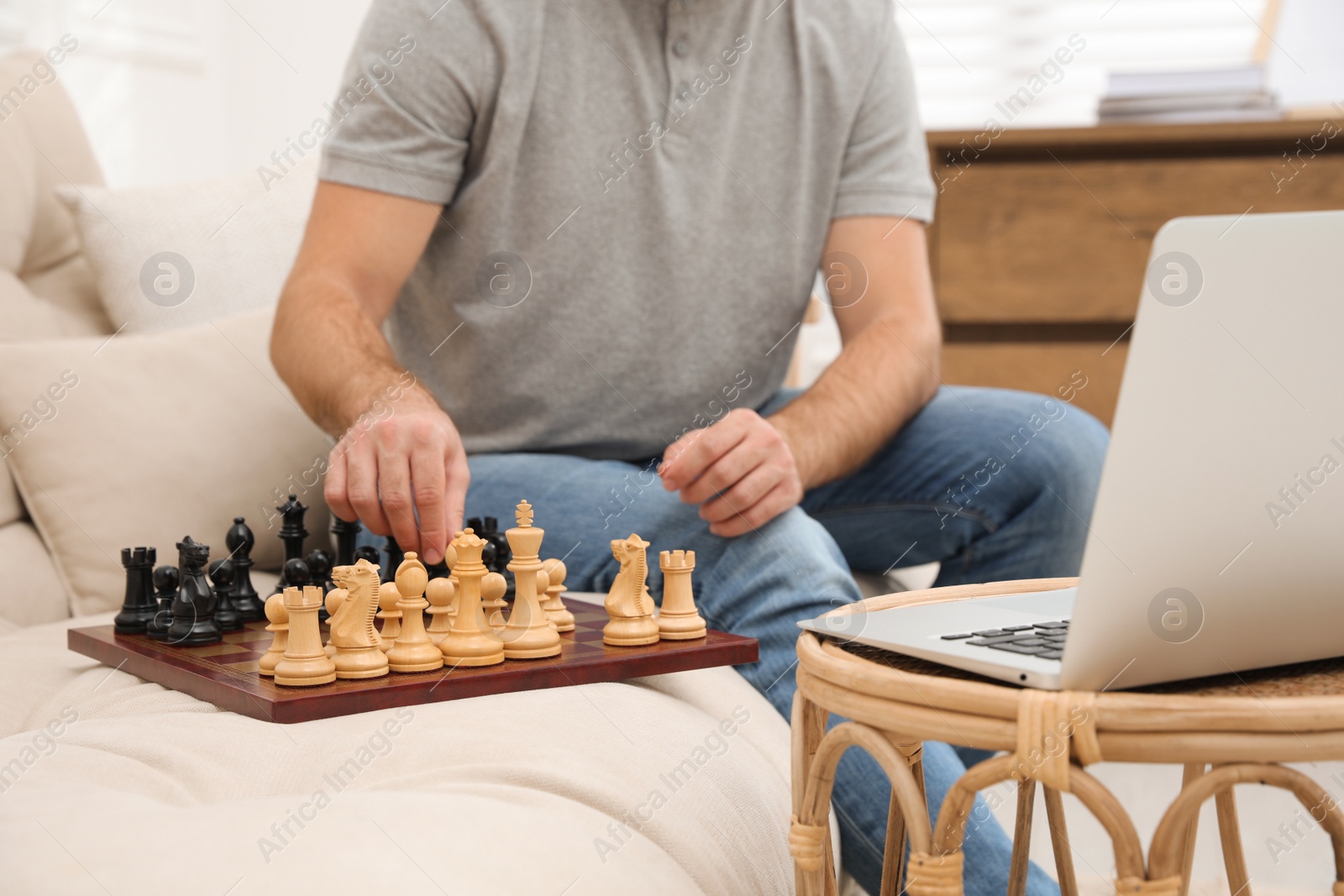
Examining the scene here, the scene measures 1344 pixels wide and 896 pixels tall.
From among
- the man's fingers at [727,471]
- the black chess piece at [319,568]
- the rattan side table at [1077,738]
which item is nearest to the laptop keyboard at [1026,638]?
→ the rattan side table at [1077,738]

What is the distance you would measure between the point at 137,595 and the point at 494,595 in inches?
13.2

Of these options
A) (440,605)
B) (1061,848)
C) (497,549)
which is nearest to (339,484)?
(497,549)

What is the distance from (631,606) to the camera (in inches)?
37.3

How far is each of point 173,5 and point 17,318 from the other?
1186mm

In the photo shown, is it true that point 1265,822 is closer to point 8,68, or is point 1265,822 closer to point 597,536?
point 597,536

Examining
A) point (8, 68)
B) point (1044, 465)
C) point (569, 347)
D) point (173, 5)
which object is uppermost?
point (173, 5)

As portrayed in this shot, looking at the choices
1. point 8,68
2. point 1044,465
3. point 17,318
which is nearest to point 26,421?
point 17,318

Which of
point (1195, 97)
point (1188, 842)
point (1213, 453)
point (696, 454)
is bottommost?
point (1188, 842)

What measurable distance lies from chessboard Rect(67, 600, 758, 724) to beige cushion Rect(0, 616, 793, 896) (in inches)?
0.5

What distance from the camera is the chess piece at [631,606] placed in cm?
94

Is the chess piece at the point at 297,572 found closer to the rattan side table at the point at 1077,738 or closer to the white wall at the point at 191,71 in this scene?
the rattan side table at the point at 1077,738

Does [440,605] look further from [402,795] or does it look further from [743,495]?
[743,495]

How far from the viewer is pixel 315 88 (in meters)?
2.63

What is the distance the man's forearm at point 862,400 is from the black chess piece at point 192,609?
2.04 feet
